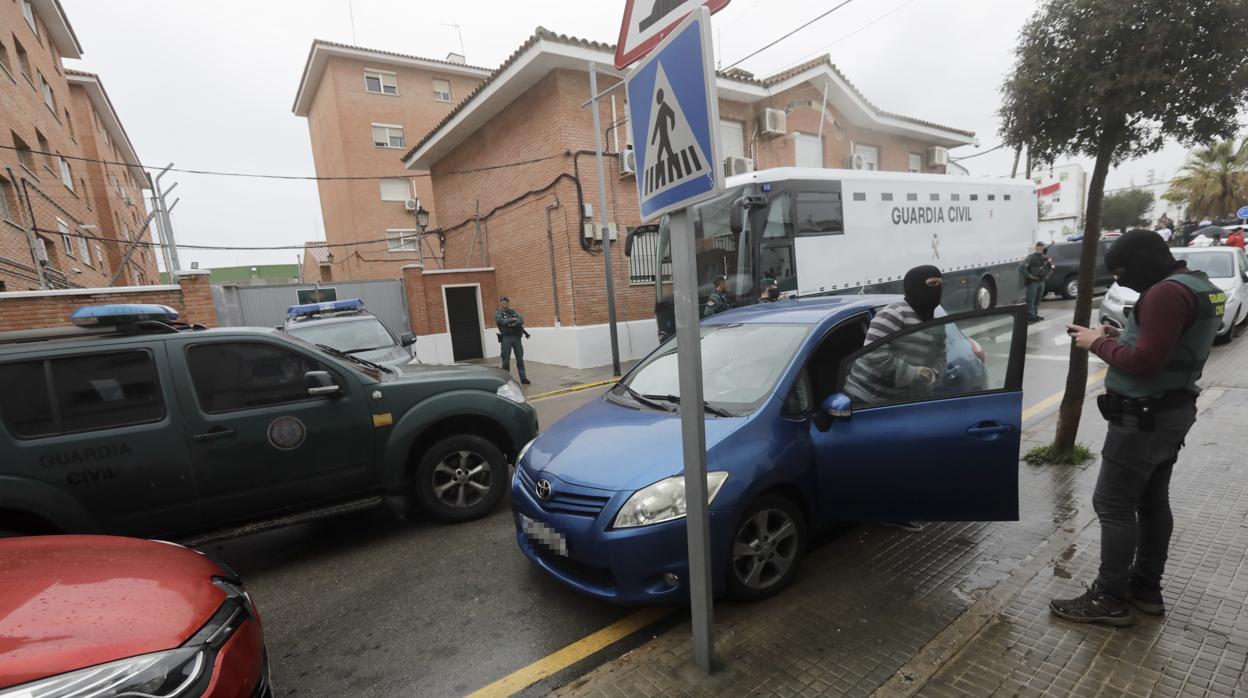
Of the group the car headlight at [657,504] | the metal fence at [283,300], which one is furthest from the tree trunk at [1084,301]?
the metal fence at [283,300]

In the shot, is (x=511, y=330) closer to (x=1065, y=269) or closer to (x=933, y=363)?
(x=933, y=363)

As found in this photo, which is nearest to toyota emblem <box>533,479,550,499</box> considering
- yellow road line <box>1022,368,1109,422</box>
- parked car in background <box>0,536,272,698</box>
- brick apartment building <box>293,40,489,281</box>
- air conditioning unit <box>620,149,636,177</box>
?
parked car in background <box>0,536,272,698</box>

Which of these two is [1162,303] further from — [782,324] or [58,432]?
[58,432]

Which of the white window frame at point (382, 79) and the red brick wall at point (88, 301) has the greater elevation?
the white window frame at point (382, 79)

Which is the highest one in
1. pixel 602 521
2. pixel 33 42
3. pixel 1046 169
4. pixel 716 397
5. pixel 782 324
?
pixel 33 42

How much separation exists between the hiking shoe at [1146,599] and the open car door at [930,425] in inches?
21.1

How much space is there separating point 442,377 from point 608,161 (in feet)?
31.0

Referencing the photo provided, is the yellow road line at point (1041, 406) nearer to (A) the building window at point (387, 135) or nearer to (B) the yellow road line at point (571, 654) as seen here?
(B) the yellow road line at point (571, 654)

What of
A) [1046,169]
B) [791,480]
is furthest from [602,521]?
[1046,169]

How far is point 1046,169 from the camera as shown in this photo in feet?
15.3

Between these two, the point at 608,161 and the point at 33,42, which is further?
the point at 33,42

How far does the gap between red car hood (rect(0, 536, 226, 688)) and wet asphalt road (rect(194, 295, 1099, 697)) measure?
82 cm

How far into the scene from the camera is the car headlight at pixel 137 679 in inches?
58.7

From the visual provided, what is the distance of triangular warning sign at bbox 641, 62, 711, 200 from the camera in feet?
6.39
